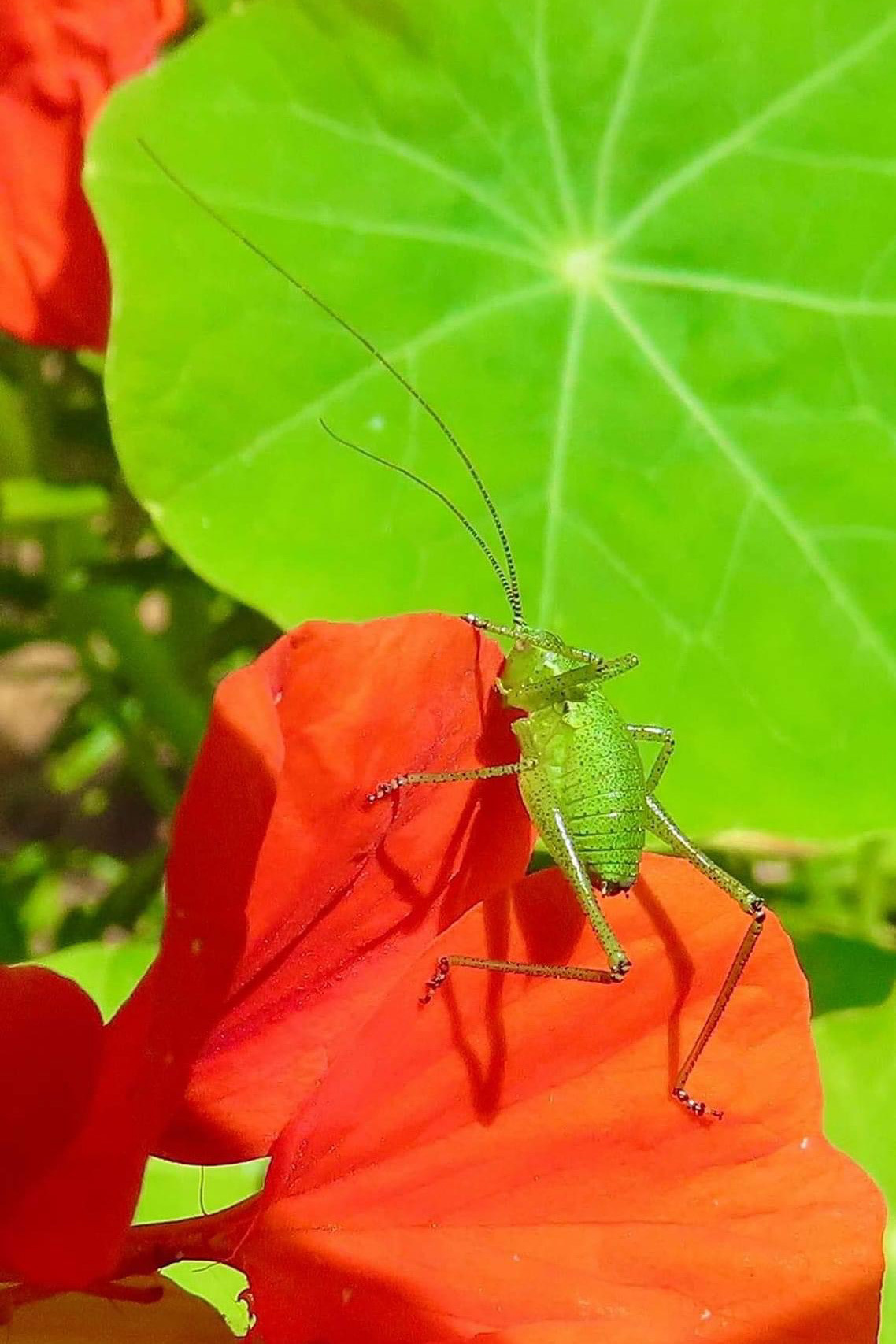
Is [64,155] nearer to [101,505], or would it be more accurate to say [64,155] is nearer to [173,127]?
[173,127]

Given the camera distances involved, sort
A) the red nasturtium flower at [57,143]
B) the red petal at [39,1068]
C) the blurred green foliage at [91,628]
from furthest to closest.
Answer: the blurred green foliage at [91,628]
the red nasturtium flower at [57,143]
the red petal at [39,1068]

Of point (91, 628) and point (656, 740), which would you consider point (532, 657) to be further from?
point (91, 628)

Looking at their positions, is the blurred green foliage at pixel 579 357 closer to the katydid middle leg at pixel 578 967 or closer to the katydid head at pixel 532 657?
the katydid head at pixel 532 657

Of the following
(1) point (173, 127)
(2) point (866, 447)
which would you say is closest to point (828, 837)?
(2) point (866, 447)

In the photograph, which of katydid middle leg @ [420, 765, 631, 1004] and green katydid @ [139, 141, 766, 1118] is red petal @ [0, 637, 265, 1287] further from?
green katydid @ [139, 141, 766, 1118]

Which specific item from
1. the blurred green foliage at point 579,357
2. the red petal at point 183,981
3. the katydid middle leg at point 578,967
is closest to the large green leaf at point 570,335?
the blurred green foliage at point 579,357

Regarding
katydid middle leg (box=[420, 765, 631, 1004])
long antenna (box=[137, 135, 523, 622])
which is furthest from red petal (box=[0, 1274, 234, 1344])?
long antenna (box=[137, 135, 523, 622])

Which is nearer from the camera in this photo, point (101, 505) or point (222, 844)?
point (222, 844)
